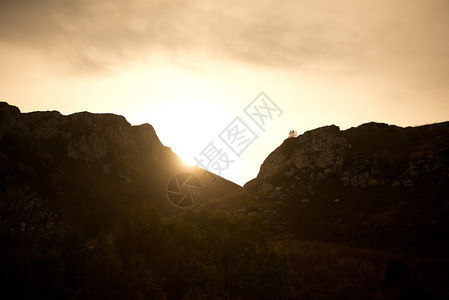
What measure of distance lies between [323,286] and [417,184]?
113ft

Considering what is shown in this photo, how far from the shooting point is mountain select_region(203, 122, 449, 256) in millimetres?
36656

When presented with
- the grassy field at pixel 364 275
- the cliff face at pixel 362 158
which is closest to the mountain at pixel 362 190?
the cliff face at pixel 362 158

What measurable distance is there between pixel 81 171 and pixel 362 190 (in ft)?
321

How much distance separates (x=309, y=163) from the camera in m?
64.8

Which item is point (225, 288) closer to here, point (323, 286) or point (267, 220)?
point (323, 286)

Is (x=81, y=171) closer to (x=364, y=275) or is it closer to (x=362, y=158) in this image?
(x=362, y=158)

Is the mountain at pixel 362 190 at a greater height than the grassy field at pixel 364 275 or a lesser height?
greater

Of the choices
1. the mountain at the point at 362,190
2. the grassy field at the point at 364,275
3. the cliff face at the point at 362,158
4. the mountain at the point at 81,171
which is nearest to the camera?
the grassy field at the point at 364,275

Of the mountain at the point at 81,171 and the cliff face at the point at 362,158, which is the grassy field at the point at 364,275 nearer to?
the cliff face at the point at 362,158

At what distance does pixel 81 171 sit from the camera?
98.1 meters

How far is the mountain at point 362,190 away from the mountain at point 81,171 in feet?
150

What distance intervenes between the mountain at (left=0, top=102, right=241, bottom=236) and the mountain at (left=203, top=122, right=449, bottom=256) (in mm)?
45751

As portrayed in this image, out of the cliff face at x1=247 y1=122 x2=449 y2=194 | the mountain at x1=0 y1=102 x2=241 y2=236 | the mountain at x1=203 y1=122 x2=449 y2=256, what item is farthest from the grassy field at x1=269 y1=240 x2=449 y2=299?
the mountain at x1=0 y1=102 x2=241 y2=236

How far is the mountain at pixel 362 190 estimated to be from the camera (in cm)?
3666
